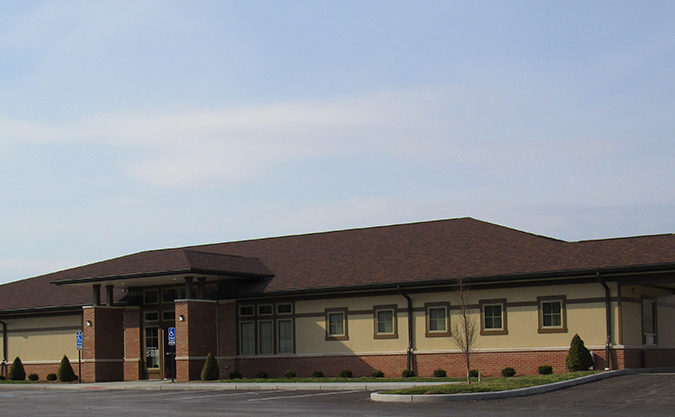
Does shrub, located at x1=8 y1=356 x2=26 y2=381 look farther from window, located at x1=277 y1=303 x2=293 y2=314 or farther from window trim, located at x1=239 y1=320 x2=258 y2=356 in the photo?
window, located at x1=277 y1=303 x2=293 y2=314

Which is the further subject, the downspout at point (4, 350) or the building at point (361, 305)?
the downspout at point (4, 350)

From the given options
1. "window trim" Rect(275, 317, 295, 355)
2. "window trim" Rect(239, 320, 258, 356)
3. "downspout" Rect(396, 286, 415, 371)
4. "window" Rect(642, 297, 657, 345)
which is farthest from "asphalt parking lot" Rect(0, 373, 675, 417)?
"window trim" Rect(239, 320, 258, 356)

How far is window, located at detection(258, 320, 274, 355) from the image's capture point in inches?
1631

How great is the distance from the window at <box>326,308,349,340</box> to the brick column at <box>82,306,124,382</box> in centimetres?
1066

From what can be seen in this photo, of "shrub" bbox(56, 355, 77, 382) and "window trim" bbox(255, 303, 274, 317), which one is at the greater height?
"window trim" bbox(255, 303, 274, 317)

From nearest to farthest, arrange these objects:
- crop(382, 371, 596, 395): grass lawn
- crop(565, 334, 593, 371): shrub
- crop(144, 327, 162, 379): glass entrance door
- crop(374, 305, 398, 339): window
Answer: crop(382, 371, 596, 395): grass lawn < crop(565, 334, 593, 371): shrub < crop(374, 305, 398, 339): window < crop(144, 327, 162, 379): glass entrance door

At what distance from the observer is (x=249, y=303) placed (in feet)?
138

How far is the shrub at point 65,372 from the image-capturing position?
4388 centimetres

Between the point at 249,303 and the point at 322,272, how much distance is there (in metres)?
3.70

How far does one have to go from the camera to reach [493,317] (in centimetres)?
3575

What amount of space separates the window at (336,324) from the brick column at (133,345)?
9.87 m

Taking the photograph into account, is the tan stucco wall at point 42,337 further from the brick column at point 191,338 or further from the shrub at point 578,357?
the shrub at point 578,357

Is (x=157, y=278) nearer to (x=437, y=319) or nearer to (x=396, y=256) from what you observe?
(x=396, y=256)

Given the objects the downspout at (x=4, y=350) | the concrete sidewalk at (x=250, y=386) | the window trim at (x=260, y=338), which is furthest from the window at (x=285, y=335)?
the downspout at (x=4, y=350)
